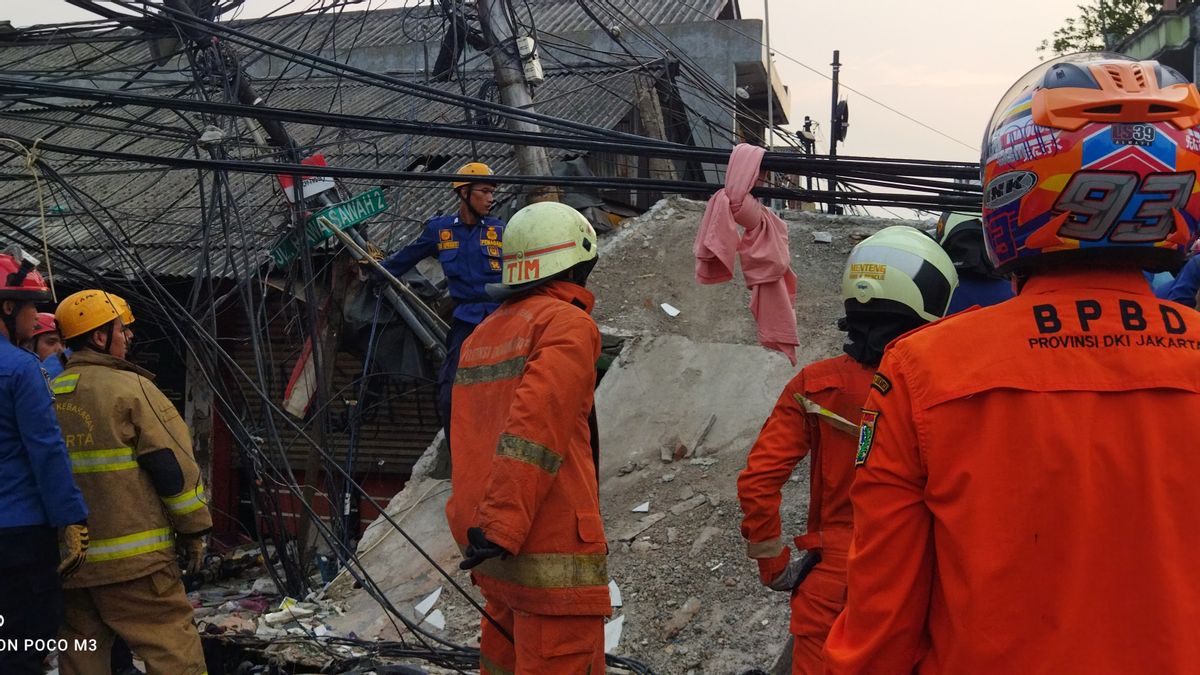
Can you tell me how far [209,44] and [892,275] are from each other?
19.3ft

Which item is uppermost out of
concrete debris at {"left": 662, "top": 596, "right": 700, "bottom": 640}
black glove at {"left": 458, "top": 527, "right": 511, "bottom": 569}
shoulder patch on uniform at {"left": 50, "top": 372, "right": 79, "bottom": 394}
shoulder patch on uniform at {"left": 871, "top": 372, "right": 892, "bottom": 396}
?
shoulder patch on uniform at {"left": 871, "top": 372, "right": 892, "bottom": 396}

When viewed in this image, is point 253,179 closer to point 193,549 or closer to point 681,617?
point 193,549

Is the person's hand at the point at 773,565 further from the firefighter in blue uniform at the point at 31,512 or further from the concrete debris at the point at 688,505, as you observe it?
the firefighter in blue uniform at the point at 31,512

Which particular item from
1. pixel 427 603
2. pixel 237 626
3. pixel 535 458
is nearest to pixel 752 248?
pixel 535 458

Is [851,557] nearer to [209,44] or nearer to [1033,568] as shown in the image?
[1033,568]

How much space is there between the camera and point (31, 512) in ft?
14.5

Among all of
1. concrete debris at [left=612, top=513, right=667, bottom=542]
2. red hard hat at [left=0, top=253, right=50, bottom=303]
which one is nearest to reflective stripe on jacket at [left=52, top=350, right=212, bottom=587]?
red hard hat at [left=0, top=253, right=50, bottom=303]

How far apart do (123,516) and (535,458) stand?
7.95ft

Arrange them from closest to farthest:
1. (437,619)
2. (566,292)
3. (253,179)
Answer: (566,292), (437,619), (253,179)

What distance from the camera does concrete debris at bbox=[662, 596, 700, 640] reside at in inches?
207

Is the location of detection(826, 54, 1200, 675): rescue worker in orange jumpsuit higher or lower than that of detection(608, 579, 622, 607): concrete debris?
higher

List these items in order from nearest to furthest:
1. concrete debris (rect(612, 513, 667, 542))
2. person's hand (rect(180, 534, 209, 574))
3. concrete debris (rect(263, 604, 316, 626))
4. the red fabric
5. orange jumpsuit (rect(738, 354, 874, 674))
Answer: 1. orange jumpsuit (rect(738, 354, 874, 674))
2. the red fabric
3. person's hand (rect(180, 534, 209, 574))
4. concrete debris (rect(612, 513, 667, 542))
5. concrete debris (rect(263, 604, 316, 626))

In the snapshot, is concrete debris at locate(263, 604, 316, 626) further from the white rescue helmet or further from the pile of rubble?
the white rescue helmet

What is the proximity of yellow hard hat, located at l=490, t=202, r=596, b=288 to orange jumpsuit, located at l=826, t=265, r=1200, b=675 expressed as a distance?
2.17 m
